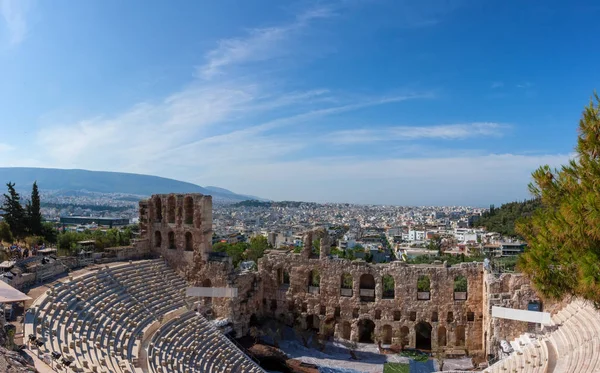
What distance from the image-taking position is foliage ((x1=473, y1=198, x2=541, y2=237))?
3469 inches

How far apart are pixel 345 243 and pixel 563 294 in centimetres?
7827

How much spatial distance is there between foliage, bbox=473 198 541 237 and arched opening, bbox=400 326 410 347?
66.8m

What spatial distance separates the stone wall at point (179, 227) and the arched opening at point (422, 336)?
1308cm

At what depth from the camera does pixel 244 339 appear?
24.4 metres

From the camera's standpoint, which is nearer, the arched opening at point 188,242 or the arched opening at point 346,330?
the arched opening at point 346,330

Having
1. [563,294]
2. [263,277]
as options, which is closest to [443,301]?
[263,277]

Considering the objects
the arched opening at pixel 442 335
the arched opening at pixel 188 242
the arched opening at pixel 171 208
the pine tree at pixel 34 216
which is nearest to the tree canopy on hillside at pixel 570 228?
the arched opening at pixel 442 335

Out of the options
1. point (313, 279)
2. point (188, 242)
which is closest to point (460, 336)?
point (313, 279)

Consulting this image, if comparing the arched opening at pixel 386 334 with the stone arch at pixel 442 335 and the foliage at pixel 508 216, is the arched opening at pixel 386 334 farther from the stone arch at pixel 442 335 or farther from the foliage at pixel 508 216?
the foliage at pixel 508 216

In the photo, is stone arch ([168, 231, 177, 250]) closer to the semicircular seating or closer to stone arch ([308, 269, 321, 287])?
the semicircular seating

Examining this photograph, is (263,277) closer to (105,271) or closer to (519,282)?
(105,271)

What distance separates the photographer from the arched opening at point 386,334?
25.5m

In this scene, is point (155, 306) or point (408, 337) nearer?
point (155, 306)

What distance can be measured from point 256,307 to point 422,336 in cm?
1001
